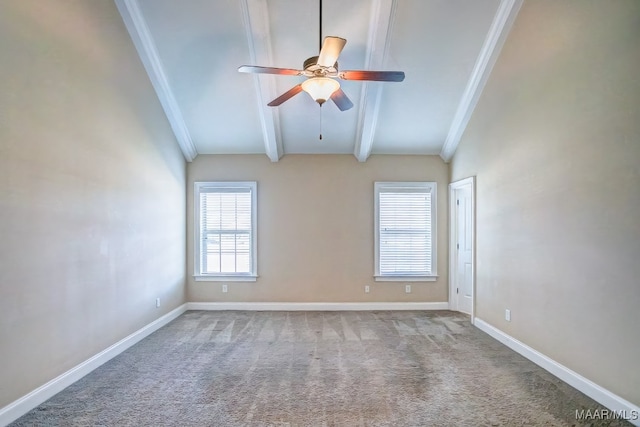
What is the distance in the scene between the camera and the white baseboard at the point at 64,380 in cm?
249

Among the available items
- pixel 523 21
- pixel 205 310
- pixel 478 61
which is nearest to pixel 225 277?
pixel 205 310

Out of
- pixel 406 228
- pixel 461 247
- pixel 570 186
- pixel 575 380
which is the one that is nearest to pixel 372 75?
pixel 570 186

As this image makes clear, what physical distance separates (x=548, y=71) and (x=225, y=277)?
16.7ft

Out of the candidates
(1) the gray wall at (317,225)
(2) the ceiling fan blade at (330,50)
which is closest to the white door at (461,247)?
(1) the gray wall at (317,225)

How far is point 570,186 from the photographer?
3.06 m

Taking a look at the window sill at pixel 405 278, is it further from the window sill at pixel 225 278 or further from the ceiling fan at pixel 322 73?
the ceiling fan at pixel 322 73

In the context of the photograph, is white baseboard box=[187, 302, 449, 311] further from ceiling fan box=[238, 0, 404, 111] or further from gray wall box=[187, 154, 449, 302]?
ceiling fan box=[238, 0, 404, 111]

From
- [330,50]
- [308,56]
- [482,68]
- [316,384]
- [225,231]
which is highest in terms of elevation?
[308,56]

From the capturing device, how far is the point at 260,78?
4.37 meters

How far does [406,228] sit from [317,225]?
150 centimetres

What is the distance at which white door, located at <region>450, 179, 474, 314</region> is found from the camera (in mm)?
5527

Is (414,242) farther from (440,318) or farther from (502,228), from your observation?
(502,228)

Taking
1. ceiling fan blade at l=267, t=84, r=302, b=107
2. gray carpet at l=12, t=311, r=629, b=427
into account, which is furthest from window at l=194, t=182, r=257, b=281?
ceiling fan blade at l=267, t=84, r=302, b=107

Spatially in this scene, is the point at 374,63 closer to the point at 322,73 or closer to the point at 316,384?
the point at 322,73
